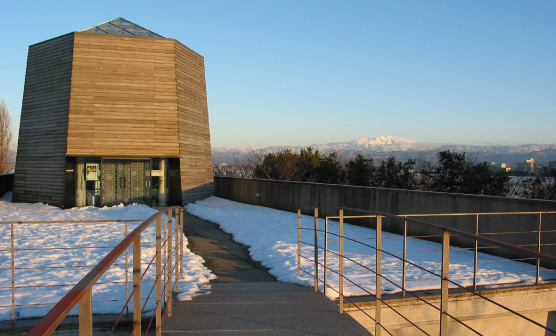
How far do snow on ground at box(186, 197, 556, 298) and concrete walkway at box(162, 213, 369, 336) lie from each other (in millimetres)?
562

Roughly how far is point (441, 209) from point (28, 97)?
17704 mm

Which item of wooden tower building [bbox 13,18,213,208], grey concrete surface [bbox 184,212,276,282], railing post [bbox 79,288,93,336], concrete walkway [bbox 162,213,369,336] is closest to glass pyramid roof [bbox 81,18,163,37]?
wooden tower building [bbox 13,18,213,208]

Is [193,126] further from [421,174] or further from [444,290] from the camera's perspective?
[444,290]

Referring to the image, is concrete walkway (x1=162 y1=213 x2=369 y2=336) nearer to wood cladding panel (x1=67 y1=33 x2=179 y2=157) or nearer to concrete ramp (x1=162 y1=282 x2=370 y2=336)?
concrete ramp (x1=162 y1=282 x2=370 y2=336)

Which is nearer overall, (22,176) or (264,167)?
(22,176)

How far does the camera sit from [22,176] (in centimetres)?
1873

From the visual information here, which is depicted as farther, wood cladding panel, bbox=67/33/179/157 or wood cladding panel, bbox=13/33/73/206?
wood cladding panel, bbox=13/33/73/206

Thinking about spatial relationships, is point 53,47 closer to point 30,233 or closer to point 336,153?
point 30,233

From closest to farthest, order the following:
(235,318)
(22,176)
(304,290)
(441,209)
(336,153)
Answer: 1. (235,318)
2. (304,290)
3. (441,209)
4. (22,176)
5. (336,153)

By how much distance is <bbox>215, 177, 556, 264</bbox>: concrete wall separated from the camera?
8.28 metres

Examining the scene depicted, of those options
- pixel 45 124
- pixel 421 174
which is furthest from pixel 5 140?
pixel 421 174

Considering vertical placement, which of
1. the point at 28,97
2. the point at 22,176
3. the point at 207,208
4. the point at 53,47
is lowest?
the point at 207,208

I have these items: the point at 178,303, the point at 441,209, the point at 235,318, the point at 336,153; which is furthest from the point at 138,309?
the point at 336,153

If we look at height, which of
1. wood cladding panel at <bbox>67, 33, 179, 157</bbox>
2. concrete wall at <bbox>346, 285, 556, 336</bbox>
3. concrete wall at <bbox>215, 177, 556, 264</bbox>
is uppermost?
wood cladding panel at <bbox>67, 33, 179, 157</bbox>
